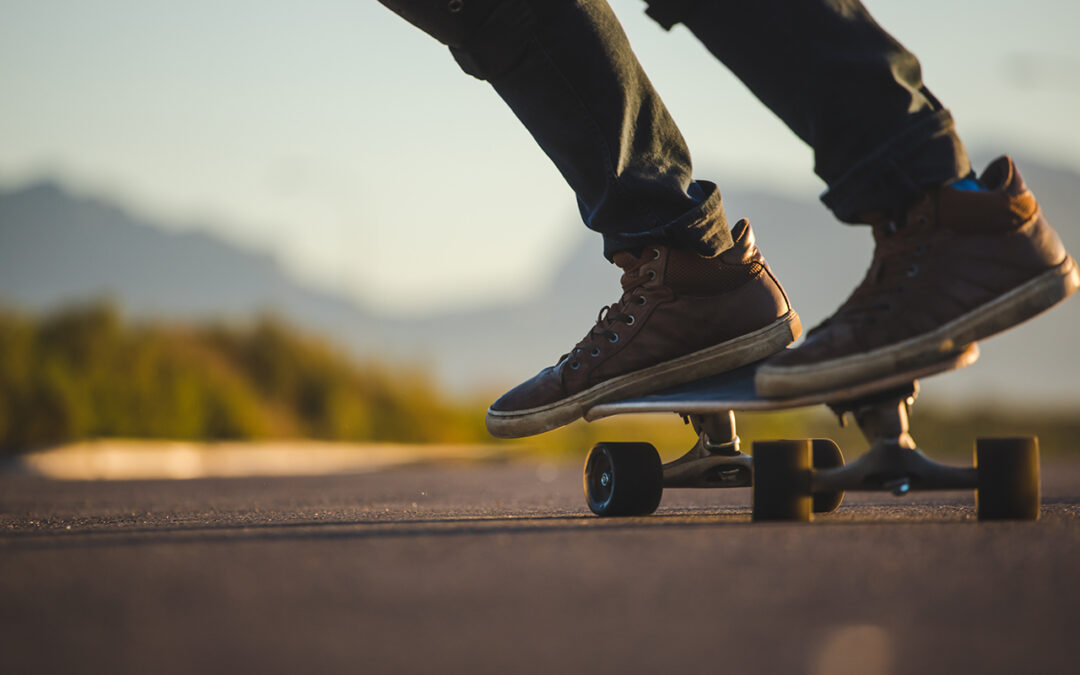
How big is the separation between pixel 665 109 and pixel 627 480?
87 centimetres

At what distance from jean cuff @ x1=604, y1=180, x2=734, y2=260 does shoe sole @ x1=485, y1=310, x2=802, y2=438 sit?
0.22 meters

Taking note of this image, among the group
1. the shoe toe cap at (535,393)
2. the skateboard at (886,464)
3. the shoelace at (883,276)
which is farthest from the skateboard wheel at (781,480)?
the shoe toe cap at (535,393)

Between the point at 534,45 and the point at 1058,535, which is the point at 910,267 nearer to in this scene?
the point at 1058,535

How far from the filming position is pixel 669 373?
8.18ft

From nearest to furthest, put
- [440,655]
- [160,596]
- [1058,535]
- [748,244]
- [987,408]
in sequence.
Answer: [440,655]
[160,596]
[1058,535]
[748,244]
[987,408]

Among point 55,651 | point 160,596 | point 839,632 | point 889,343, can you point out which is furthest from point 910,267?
point 55,651

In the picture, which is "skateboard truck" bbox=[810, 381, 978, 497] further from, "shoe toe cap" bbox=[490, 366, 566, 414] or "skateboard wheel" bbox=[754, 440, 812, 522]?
"shoe toe cap" bbox=[490, 366, 566, 414]

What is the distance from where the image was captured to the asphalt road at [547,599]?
3.09 feet

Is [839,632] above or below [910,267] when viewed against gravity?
below

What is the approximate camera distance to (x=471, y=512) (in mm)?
2697

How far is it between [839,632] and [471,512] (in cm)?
175

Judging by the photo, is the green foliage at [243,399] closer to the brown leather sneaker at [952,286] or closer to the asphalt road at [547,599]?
the brown leather sneaker at [952,286]

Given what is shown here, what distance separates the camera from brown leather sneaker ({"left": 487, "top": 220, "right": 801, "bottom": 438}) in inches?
97.6

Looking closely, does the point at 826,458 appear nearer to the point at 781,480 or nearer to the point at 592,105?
the point at 781,480
